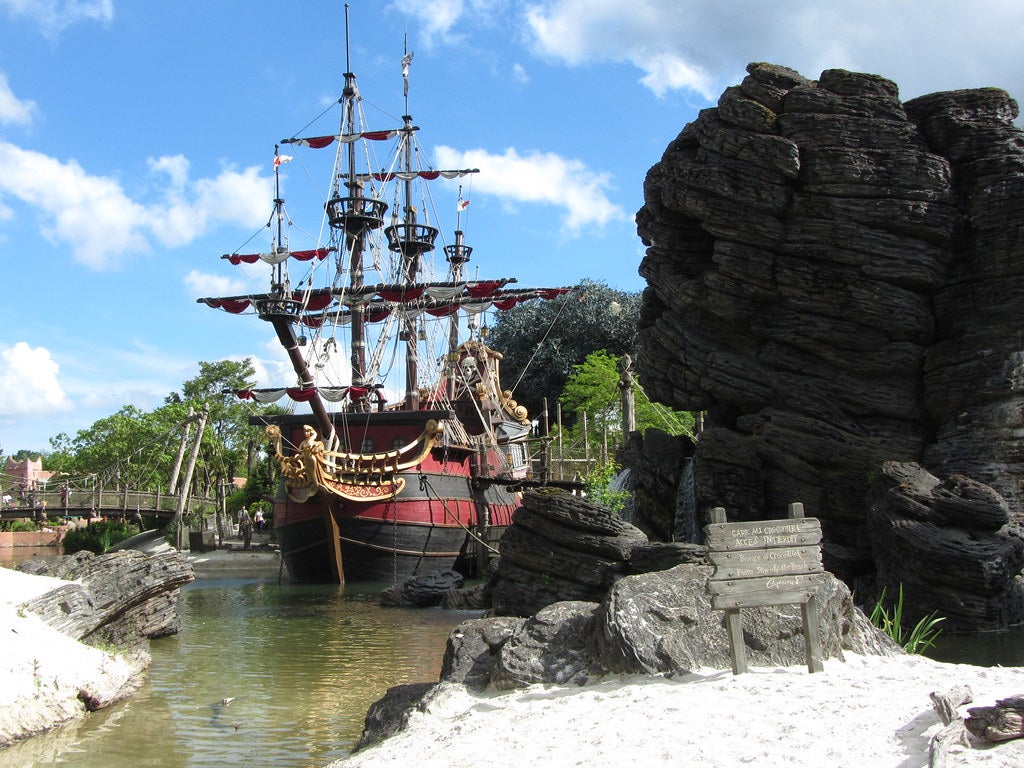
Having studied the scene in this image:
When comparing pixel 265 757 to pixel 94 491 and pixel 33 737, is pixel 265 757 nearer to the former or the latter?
pixel 33 737

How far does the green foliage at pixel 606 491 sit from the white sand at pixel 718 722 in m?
16.0

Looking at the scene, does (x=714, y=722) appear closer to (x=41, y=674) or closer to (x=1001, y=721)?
(x=1001, y=721)

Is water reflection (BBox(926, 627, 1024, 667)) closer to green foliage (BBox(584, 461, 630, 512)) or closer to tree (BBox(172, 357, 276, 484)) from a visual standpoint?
green foliage (BBox(584, 461, 630, 512))

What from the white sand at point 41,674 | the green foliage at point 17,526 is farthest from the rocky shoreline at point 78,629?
the green foliage at point 17,526

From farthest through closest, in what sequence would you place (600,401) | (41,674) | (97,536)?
(600,401), (97,536), (41,674)

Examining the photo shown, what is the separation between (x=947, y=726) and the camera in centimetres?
517

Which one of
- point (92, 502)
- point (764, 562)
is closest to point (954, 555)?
point (764, 562)

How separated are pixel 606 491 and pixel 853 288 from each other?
1188 centimetres

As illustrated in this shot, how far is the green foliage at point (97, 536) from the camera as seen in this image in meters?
34.5

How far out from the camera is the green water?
8.38 meters

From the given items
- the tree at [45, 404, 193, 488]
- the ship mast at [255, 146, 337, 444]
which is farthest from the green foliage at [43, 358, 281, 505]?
the ship mast at [255, 146, 337, 444]

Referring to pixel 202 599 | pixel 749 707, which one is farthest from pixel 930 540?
pixel 202 599

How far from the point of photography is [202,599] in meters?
23.3

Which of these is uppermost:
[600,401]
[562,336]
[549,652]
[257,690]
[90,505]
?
[562,336]
